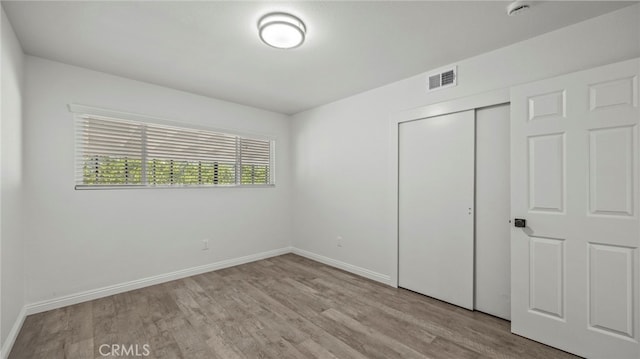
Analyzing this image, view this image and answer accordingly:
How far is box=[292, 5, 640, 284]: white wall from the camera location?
2004 millimetres

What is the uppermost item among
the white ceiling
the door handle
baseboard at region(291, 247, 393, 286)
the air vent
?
the white ceiling

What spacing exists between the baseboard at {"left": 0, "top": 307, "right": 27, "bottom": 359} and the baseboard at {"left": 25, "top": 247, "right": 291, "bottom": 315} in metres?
0.14

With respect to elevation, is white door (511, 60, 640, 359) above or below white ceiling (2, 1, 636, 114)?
below

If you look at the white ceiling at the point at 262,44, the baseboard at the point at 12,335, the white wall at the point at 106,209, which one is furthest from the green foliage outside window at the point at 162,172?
the baseboard at the point at 12,335

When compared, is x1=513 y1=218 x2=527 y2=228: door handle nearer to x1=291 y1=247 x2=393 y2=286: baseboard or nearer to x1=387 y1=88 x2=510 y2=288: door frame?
x1=387 y1=88 x2=510 y2=288: door frame

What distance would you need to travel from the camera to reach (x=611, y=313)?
181 cm

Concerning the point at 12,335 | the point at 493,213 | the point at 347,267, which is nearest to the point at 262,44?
the point at 493,213

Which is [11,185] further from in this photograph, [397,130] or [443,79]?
[443,79]

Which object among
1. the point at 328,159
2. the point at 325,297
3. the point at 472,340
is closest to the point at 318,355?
the point at 325,297

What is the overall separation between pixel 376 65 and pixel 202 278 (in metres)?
3.42

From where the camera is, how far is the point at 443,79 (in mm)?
2818

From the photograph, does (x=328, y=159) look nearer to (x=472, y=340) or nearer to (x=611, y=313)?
(x=472, y=340)

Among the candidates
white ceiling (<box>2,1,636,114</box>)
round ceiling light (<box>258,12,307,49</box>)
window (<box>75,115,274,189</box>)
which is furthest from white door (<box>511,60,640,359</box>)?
window (<box>75,115,274,189</box>)

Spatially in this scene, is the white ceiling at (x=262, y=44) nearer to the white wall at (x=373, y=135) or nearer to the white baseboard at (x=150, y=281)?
the white wall at (x=373, y=135)
